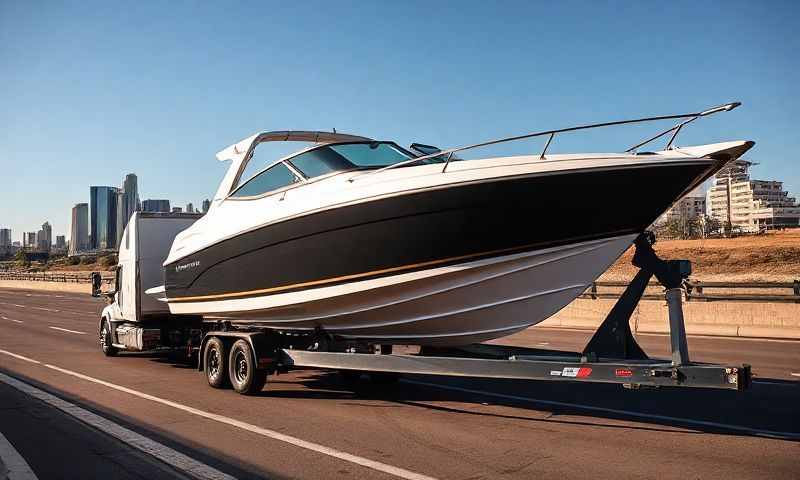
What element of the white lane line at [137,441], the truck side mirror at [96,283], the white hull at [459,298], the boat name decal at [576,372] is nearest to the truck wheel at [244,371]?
the white hull at [459,298]

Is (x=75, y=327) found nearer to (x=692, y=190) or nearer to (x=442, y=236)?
(x=442, y=236)

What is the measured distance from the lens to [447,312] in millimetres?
7879

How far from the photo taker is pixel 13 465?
6.05m

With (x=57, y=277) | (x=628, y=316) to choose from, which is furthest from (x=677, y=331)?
(x=57, y=277)

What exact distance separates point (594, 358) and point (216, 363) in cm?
571

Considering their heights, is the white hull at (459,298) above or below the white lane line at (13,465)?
above

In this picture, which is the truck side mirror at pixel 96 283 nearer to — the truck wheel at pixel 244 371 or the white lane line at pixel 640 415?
the truck wheel at pixel 244 371

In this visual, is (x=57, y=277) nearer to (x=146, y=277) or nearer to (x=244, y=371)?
(x=146, y=277)

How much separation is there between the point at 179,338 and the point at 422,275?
723cm

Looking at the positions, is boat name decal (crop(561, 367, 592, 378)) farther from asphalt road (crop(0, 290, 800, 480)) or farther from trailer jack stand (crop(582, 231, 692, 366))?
asphalt road (crop(0, 290, 800, 480))

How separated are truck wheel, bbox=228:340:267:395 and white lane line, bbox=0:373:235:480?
1987 mm

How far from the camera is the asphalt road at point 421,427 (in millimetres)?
5809

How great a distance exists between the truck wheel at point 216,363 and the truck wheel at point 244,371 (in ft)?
0.60

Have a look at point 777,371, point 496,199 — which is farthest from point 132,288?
point 777,371
